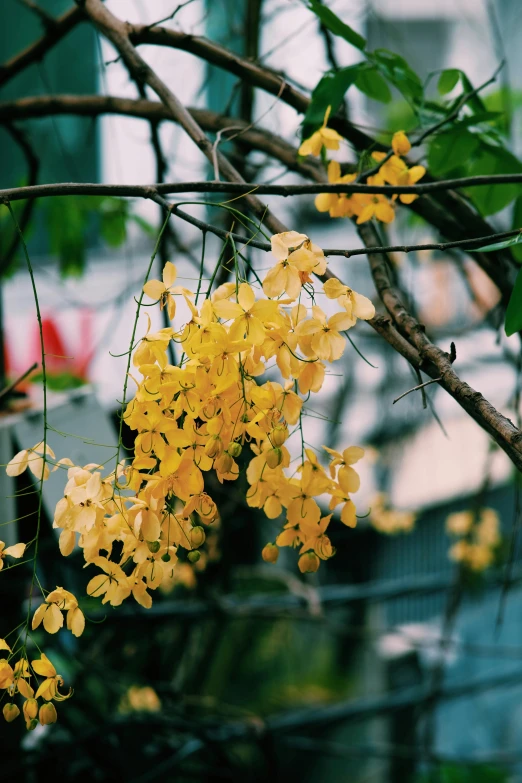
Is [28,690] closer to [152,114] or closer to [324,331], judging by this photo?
[324,331]

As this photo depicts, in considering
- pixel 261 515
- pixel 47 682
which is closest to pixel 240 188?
pixel 47 682

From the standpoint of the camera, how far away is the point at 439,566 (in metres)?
5.72

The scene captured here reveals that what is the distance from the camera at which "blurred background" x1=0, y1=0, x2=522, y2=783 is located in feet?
4.89

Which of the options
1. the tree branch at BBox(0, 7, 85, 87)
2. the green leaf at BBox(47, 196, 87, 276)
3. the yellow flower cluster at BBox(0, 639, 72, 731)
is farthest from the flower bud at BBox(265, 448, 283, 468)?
the green leaf at BBox(47, 196, 87, 276)

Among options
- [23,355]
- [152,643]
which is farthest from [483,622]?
[152,643]

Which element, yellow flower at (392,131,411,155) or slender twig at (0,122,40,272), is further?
Result: slender twig at (0,122,40,272)

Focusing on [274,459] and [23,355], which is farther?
[23,355]

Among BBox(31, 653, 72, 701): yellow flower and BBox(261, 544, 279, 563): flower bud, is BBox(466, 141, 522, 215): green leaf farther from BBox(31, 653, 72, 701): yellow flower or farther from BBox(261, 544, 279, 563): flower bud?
BBox(31, 653, 72, 701): yellow flower

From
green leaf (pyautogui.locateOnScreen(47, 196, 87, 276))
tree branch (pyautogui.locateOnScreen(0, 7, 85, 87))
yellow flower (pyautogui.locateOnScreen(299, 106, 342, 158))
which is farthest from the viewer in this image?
green leaf (pyautogui.locateOnScreen(47, 196, 87, 276))

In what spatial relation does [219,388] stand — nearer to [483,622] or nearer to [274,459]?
[274,459]

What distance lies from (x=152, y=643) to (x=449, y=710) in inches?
141

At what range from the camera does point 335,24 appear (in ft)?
2.98

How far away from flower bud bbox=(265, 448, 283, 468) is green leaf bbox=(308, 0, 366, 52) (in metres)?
0.59

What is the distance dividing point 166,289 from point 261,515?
3088mm
